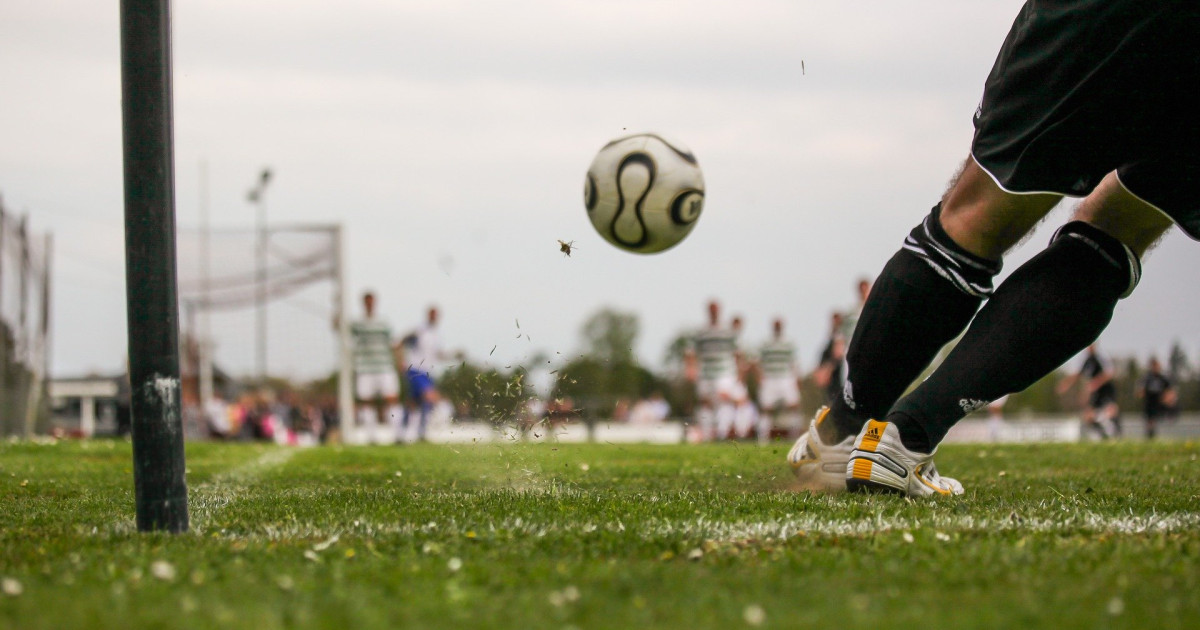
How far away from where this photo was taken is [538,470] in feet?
18.1

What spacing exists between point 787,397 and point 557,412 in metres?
15.2

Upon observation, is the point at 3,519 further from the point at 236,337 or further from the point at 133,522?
the point at 236,337

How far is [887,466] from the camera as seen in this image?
406cm

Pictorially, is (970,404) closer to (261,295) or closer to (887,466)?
(887,466)

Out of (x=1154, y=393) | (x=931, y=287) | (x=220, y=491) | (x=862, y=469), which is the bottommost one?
(x=1154, y=393)

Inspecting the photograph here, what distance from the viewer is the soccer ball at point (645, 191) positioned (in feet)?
14.9

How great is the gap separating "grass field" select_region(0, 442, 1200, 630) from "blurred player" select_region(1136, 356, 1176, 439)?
2079cm

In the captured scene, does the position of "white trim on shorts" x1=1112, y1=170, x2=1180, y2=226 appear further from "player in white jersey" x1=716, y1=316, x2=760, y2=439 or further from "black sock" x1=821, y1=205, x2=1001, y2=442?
"player in white jersey" x1=716, y1=316, x2=760, y2=439

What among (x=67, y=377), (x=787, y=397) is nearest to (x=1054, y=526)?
(x=787, y=397)

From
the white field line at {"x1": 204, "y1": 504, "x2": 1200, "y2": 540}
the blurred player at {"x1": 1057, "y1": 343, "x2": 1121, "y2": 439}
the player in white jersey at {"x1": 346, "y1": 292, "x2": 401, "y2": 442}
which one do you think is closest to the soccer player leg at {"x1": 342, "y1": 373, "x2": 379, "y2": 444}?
the player in white jersey at {"x1": 346, "y1": 292, "x2": 401, "y2": 442}

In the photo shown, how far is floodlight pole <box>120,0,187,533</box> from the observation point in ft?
9.71

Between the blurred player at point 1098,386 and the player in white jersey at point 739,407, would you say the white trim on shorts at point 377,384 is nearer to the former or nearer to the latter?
the player in white jersey at point 739,407

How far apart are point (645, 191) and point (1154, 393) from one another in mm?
22329

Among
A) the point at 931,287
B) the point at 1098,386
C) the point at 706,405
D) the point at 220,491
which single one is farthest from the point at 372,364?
the point at 931,287
